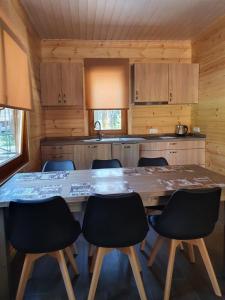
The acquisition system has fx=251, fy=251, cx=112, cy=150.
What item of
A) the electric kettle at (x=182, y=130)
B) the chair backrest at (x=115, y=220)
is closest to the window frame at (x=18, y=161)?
the chair backrest at (x=115, y=220)

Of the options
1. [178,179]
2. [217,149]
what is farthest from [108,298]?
[217,149]

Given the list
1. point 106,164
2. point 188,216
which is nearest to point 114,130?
point 106,164

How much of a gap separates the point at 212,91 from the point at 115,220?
130 inches

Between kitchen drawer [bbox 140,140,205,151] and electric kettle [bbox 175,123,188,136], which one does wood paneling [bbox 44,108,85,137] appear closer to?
kitchen drawer [bbox 140,140,205,151]

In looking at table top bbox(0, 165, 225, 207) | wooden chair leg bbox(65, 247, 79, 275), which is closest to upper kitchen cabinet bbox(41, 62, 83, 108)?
table top bbox(0, 165, 225, 207)

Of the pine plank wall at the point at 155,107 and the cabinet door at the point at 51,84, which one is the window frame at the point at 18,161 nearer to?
the pine plank wall at the point at 155,107

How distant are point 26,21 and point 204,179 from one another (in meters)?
3.01

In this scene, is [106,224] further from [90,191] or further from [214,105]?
[214,105]

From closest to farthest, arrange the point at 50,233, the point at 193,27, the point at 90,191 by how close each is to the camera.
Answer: the point at 50,233 < the point at 90,191 < the point at 193,27

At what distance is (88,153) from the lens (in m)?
4.20

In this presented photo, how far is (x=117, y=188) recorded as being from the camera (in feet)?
6.25

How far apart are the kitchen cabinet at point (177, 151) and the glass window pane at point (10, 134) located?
2.08m

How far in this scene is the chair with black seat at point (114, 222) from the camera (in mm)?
1601

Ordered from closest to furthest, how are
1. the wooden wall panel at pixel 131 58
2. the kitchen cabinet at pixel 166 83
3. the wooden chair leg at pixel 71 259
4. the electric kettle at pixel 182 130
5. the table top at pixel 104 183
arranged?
the table top at pixel 104 183, the wooden chair leg at pixel 71 259, the kitchen cabinet at pixel 166 83, the wooden wall panel at pixel 131 58, the electric kettle at pixel 182 130
